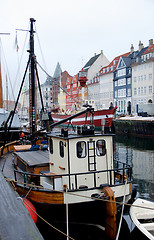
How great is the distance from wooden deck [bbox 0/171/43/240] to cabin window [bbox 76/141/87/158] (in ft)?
19.7

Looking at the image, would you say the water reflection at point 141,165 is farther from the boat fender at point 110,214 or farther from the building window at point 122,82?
the building window at point 122,82

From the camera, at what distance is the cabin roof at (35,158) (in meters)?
11.3

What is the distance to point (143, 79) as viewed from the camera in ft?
204

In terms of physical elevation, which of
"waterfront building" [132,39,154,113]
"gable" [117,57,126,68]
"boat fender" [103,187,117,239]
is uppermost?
"gable" [117,57,126,68]

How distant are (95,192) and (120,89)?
64359mm

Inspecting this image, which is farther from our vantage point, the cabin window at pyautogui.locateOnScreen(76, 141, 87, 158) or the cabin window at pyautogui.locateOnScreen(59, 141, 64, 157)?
the cabin window at pyautogui.locateOnScreen(59, 141, 64, 157)

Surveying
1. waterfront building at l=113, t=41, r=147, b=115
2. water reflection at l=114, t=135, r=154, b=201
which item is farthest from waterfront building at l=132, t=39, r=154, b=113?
water reflection at l=114, t=135, r=154, b=201

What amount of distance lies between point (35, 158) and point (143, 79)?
54.7m

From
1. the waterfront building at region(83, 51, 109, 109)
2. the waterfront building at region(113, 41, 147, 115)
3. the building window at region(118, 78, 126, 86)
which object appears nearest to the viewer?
the waterfront building at region(113, 41, 147, 115)

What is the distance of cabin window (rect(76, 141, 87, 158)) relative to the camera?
31.9 ft

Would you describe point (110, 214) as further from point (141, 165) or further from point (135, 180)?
point (141, 165)

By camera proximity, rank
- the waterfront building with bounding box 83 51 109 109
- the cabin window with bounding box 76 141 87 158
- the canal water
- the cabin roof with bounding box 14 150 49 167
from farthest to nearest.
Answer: the waterfront building with bounding box 83 51 109 109 < the cabin roof with bounding box 14 150 49 167 < the cabin window with bounding box 76 141 87 158 < the canal water

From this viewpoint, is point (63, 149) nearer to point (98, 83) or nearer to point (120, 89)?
point (120, 89)

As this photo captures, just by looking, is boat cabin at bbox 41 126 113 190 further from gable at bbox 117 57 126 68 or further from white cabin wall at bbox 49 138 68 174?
gable at bbox 117 57 126 68
